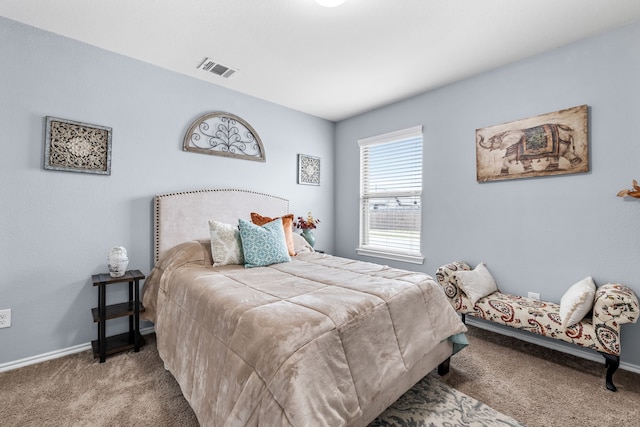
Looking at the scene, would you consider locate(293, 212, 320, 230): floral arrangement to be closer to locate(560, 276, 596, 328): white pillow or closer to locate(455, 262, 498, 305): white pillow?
locate(455, 262, 498, 305): white pillow

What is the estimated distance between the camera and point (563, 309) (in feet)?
6.82

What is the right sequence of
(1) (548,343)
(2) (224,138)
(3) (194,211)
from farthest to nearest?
(2) (224,138), (3) (194,211), (1) (548,343)

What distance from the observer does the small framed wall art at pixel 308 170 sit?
3943mm

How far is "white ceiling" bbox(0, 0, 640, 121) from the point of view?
1955 mm

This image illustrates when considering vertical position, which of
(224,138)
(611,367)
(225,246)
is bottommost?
(611,367)

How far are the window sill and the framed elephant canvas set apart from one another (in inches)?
43.9

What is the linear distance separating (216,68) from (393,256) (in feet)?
9.48

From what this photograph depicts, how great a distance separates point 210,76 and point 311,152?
162cm

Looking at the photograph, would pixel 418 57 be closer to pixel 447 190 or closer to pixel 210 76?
pixel 447 190

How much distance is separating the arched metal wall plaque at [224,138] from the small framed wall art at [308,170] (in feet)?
1.95

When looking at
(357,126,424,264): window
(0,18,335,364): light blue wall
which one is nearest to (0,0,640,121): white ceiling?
(0,18,335,364): light blue wall

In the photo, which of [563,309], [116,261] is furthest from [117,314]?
[563,309]

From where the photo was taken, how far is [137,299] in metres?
2.34

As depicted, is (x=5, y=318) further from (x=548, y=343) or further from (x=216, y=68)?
(x=548, y=343)
